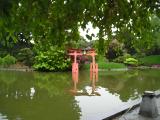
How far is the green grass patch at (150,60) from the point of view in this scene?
1321 inches

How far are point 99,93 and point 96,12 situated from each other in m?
9.81

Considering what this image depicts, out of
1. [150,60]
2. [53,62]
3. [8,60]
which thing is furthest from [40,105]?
[150,60]

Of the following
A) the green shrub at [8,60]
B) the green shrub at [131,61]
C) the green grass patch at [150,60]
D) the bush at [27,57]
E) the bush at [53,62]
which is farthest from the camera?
the green grass patch at [150,60]

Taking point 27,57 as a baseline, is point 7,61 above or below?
below

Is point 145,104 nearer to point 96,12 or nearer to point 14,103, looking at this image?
point 96,12

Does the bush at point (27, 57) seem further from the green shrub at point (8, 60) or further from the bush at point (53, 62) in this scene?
the bush at point (53, 62)

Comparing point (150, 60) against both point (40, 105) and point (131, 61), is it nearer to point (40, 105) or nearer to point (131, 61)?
point (131, 61)

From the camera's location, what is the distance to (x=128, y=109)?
8297 mm

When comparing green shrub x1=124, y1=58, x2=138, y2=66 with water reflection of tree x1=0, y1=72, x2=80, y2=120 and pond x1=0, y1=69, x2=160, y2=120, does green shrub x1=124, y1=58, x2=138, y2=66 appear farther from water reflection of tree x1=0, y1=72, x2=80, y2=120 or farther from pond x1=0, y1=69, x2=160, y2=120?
water reflection of tree x1=0, y1=72, x2=80, y2=120

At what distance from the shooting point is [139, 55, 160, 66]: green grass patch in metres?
33.5

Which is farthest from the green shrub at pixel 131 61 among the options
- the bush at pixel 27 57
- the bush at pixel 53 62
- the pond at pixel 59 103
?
the pond at pixel 59 103

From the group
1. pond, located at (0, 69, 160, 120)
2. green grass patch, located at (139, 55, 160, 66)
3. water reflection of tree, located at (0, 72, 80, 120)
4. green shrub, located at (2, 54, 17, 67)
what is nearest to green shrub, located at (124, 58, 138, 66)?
green grass patch, located at (139, 55, 160, 66)

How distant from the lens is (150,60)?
1345 inches

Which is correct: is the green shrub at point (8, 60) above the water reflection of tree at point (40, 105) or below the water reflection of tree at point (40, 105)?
above
